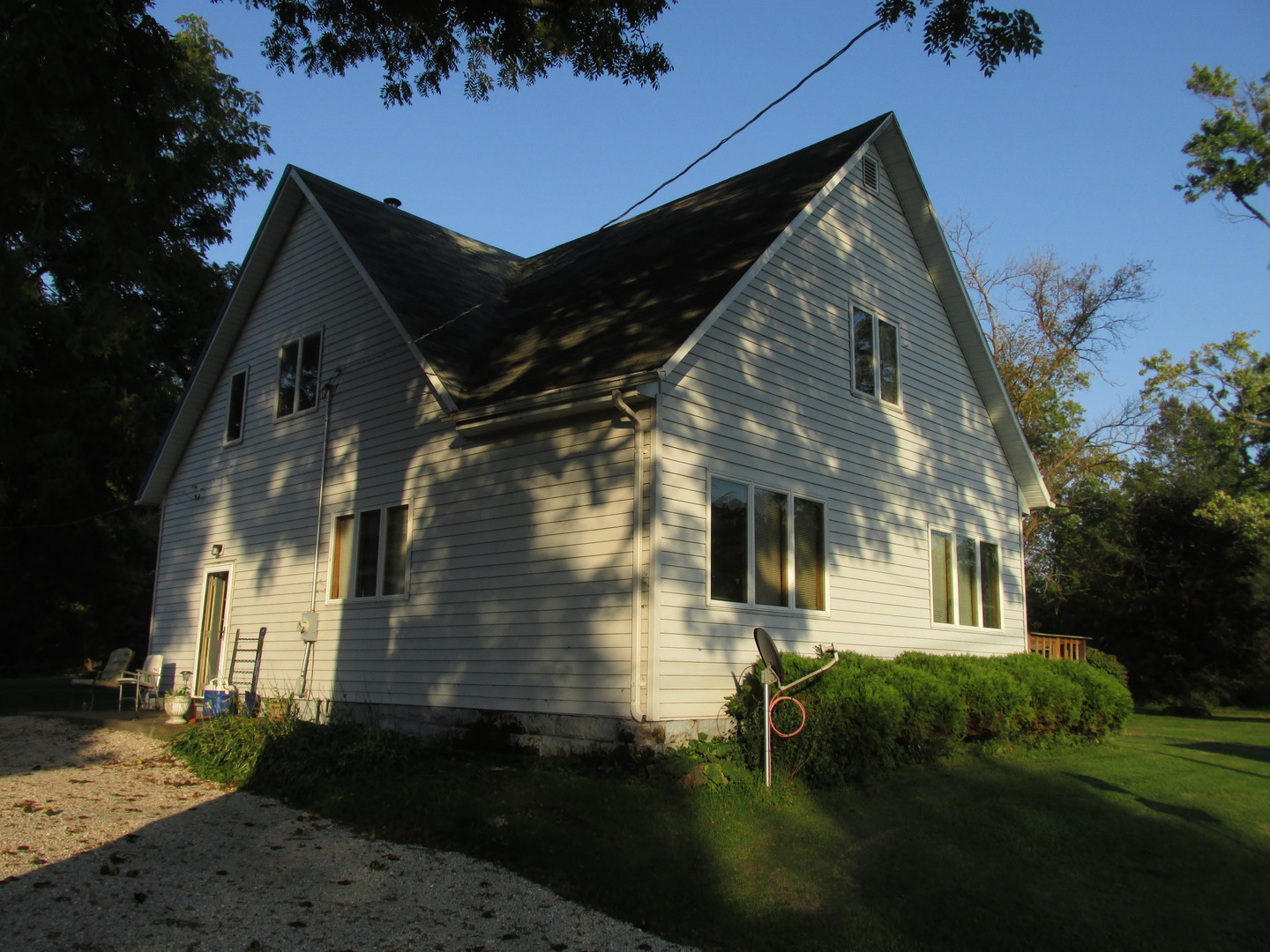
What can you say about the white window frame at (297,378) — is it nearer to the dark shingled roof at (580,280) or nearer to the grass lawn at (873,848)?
the dark shingled roof at (580,280)

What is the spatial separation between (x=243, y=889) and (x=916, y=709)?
6.51 m

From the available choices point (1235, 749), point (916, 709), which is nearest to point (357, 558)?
point (916, 709)

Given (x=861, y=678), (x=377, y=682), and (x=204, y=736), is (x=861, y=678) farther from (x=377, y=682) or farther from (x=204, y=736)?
(x=204, y=736)

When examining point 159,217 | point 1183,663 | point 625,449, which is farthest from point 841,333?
point 1183,663

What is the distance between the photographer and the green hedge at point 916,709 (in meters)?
8.95

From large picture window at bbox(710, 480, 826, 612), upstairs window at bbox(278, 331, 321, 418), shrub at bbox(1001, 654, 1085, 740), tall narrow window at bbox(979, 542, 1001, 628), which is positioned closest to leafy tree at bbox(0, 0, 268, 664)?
upstairs window at bbox(278, 331, 321, 418)

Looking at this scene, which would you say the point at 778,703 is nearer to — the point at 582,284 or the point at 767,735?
the point at 767,735

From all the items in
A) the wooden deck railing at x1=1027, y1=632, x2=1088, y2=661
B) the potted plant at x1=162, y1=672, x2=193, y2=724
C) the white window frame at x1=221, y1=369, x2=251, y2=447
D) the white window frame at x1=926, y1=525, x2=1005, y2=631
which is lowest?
the potted plant at x1=162, y1=672, x2=193, y2=724

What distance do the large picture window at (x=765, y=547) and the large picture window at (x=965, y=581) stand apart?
10.5ft

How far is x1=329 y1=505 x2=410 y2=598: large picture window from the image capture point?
12.5 m

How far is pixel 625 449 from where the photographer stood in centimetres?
991

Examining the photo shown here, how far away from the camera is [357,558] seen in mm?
13086

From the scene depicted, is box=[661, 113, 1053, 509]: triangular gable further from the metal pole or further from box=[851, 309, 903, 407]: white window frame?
the metal pole

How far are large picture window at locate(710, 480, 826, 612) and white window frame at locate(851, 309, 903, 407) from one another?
221cm
